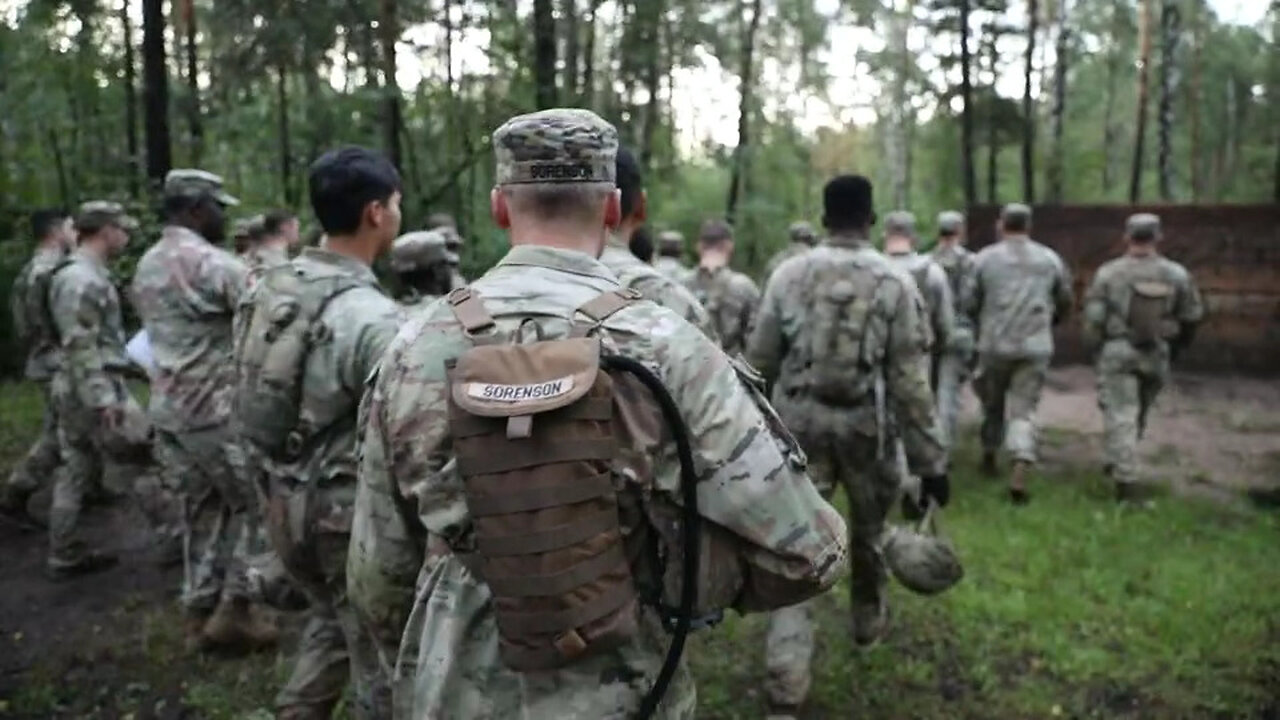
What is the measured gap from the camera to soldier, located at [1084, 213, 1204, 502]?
845cm

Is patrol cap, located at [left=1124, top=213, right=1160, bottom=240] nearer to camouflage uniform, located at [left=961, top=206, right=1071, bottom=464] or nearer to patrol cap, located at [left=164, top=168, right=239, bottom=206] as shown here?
camouflage uniform, located at [left=961, top=206, right=1071, bottom=464]

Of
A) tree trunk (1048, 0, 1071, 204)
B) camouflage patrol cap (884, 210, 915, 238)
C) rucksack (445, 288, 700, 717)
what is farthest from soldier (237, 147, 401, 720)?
tree trunk (1048, 0, 1071, 204)

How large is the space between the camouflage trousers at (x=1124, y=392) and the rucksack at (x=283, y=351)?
6889mm

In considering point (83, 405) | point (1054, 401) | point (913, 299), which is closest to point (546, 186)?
point (913, 299)

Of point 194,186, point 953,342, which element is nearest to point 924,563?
point 194,186

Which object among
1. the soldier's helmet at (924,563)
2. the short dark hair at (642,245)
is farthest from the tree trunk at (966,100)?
the soldier's helmet at (924,563)

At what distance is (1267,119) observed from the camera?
112 ft

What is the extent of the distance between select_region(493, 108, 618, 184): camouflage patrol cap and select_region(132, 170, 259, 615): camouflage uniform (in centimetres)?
382

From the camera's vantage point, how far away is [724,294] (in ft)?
28.4

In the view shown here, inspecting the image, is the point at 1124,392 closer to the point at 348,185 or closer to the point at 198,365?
the point at 198,365

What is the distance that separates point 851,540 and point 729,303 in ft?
12.2

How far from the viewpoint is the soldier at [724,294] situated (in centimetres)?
863

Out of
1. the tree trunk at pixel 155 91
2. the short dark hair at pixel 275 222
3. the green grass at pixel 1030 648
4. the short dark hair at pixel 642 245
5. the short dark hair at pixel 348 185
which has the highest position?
the tree trunk at pixel 155 91

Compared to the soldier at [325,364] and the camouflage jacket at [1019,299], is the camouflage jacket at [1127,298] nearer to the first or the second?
the camouflage jacket at [1019,299]
